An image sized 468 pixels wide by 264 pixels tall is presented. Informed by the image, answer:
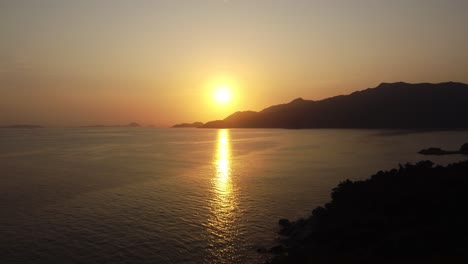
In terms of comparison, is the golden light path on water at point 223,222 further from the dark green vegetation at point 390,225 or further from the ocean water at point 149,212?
the dark green vegetation at point 390,225

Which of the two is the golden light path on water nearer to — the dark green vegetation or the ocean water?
the ocean water

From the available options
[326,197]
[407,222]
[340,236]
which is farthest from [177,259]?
[326,197]

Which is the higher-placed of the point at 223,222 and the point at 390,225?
the point at 390,225

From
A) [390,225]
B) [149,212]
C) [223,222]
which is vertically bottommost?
[223,222]

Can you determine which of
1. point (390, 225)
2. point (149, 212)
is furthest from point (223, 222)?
point (390, 225)

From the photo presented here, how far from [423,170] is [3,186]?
2716 inches

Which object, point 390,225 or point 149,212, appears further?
point 149,212

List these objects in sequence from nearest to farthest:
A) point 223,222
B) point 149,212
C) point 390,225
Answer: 1. point 390,225
2. point 223,222
3. point 149,212

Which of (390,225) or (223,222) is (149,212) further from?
(390,225)

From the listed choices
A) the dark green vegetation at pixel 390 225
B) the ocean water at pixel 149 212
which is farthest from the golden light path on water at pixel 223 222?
the dark green vegetation at pixel 390 225

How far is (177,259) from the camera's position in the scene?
2900cm

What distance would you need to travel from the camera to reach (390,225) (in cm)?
2892

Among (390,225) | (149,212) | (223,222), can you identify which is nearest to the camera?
(390,225)

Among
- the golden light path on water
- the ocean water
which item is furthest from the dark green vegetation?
the golden light path on water
